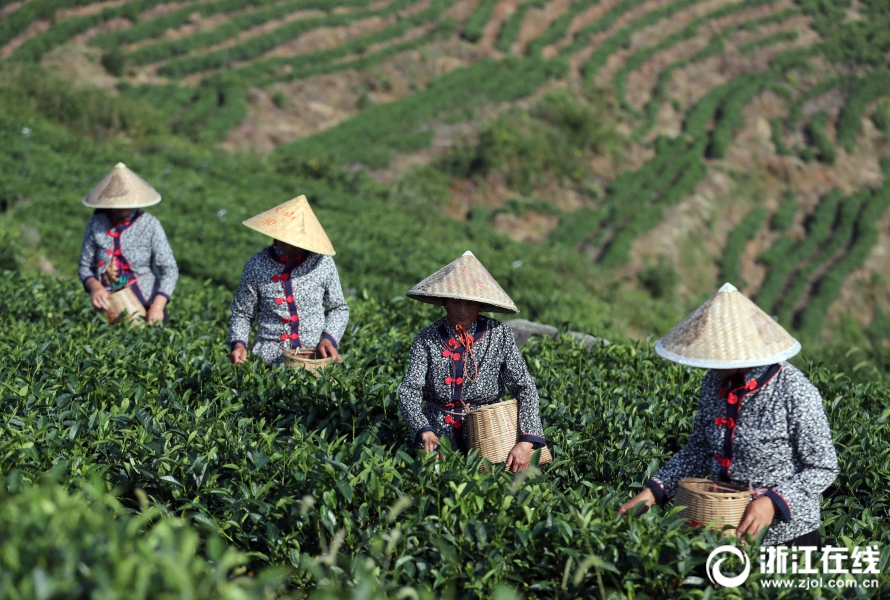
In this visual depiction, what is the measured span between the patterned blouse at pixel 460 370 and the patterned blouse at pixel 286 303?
4.07 ft

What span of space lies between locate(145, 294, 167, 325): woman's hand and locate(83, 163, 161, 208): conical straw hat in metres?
0.61

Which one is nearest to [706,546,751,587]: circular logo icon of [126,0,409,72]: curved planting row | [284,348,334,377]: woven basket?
[284,348,334,377]: woven basket

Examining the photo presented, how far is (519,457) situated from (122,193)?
132 inches

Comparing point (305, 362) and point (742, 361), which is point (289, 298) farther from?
point (742, 361)

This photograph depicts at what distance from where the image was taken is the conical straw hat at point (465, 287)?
3721 millimetres

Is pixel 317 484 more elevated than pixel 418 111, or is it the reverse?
pixel 418 111

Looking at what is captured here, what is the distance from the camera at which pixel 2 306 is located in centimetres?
624

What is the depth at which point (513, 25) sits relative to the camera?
34.7 meters

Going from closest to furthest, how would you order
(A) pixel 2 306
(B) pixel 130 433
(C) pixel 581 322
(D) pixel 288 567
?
(D) pixel 288 567
(B) pixel 130 433
(A) pixel 2 306
(C) pixel 581 322

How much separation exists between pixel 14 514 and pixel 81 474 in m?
1.33

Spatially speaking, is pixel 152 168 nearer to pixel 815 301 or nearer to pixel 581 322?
pixel 581 322

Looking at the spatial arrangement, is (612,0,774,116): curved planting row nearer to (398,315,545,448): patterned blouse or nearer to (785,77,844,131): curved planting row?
(785,77,844,131): curved planting row

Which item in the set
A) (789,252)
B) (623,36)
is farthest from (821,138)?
(623,36)

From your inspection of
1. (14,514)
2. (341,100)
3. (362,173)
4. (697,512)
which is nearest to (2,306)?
(14,514)
